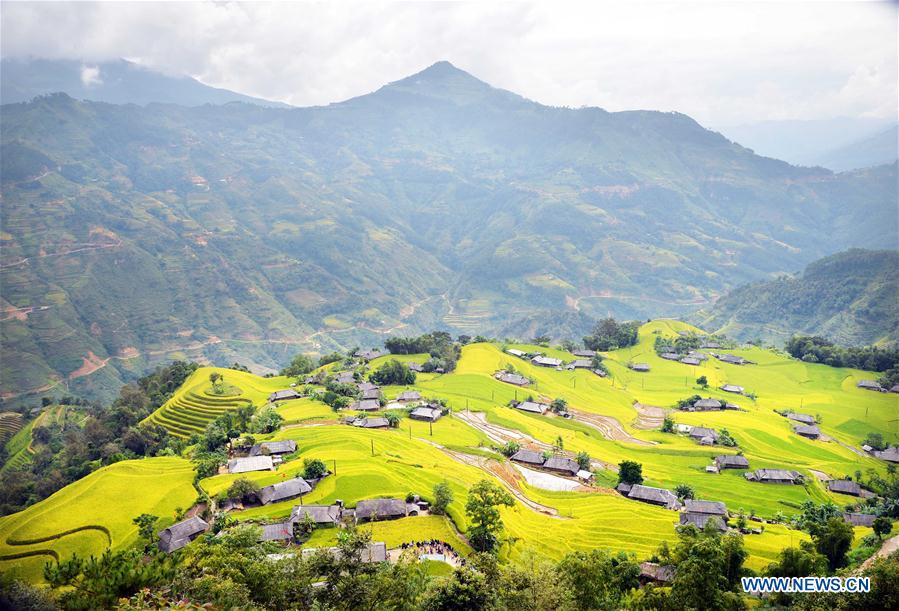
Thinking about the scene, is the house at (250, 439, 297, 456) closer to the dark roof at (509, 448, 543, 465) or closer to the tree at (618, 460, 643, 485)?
the dark roof at (509, 448, 543, 465)

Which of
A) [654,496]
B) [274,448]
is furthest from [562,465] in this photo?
[274,448]

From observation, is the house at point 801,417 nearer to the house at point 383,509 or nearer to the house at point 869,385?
the house at point 869,385

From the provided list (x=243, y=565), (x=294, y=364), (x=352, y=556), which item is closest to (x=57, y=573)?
(x=243, y=565)

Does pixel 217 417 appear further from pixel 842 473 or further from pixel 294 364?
pixel 842 473

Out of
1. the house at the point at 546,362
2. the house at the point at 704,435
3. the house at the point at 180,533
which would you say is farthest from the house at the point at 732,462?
the house at the point at 180,533

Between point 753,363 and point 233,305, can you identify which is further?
point 233,305
